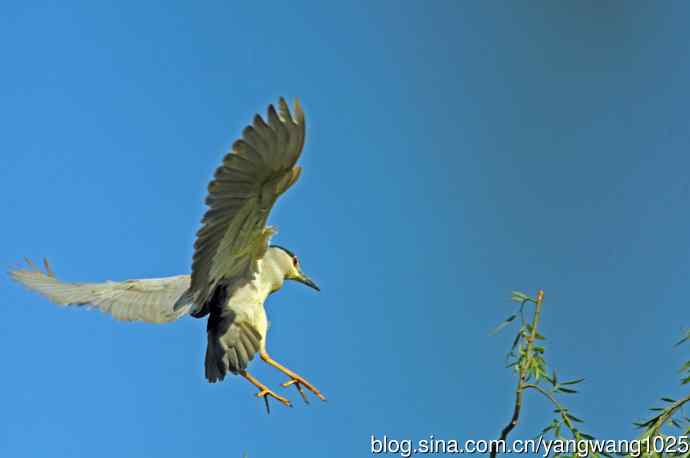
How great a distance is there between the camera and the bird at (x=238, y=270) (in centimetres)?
286

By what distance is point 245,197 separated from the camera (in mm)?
3004

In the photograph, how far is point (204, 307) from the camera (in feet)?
11.1

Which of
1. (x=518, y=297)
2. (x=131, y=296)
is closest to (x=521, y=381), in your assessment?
(x=518, y=297)

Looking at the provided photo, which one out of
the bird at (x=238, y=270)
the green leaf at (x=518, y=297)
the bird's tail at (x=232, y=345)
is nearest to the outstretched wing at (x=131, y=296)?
the bird at (x=238, y=270)

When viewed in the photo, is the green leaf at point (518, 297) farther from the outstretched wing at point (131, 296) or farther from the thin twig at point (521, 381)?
the outstretched wing at point (131, 296)

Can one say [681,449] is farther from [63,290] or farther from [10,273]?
[10,273]

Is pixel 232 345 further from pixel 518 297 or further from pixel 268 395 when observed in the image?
pixel 518 297

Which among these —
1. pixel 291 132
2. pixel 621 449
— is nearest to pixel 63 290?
pixel 291 132

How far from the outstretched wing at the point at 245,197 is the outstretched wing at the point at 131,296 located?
1.03ft

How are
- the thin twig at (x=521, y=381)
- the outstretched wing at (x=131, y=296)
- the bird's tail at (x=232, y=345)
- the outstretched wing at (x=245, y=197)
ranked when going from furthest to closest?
the outstretched wing at (x=131, y=296) < the bird's tail at (x=232, y=345) < the outstretched wing at (x=245, y=197) < the thin twig at (x=521, y=381)

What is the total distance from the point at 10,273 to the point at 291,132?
2.25 meters

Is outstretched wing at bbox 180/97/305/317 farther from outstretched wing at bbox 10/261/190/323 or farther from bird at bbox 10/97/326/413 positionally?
outstretched wing at bbox 10/261/190/323

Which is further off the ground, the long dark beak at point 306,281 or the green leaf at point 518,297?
the long dark beak at point 306,281

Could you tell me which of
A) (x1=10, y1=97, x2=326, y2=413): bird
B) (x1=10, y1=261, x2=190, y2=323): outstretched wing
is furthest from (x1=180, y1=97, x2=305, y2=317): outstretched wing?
(x1=10, y1=261, x2=190, y2=323): outstretched wing
